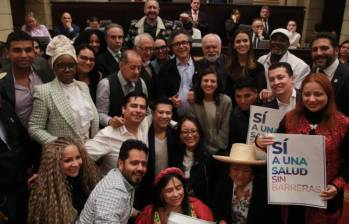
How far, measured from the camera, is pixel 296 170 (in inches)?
86.0

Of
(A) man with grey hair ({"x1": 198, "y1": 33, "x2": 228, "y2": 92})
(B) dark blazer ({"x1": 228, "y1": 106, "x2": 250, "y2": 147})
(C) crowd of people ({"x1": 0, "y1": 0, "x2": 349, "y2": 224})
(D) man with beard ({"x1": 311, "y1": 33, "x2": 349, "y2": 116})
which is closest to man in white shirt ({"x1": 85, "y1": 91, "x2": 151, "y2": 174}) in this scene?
(C) crowd of people ({"x1": 0, "y1": 0, "x2": 349, "y2": 224})

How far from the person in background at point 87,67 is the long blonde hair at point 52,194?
35.4 inches

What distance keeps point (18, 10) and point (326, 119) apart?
9803 millimetres

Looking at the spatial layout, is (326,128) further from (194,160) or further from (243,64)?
(243,64)

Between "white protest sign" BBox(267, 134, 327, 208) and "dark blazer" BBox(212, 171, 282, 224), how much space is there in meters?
0.33

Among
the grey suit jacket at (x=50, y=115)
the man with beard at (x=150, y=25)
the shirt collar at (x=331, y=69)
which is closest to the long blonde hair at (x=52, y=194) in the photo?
the grey suit jacket at (x=50, y=115)

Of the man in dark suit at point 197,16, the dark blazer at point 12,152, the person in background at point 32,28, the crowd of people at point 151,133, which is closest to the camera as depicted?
the crowd of people at point 151,133

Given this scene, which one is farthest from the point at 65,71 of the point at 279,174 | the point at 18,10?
the point at 18,10

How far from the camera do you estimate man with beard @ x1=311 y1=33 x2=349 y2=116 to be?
2986mm

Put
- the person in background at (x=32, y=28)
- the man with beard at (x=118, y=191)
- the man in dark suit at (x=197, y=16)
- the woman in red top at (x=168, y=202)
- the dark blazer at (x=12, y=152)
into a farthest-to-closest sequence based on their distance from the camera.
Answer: the man in dark suit at (x=197, y=16), the person in background at (x=32, y=28), the woman in red top at (x=168, y=202), the dark blazer at (x=12, y=152), the man with beard at (x=118, y=191)

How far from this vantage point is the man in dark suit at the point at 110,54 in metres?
3.51

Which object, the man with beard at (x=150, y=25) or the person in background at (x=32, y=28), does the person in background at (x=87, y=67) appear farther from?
the person in background at (x=32, y=28)

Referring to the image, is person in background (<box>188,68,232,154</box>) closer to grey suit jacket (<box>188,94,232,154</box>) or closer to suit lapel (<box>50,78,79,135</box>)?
grey suit jacket (<box>188,94,232,154</box>)

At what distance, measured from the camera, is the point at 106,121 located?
9.54ft
